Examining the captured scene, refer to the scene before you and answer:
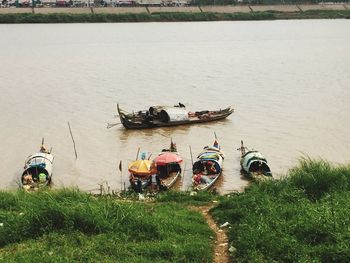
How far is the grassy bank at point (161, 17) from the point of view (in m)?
81.1

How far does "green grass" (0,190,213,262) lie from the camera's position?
816 cm

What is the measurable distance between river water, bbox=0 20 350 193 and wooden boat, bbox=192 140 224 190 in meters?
0.45

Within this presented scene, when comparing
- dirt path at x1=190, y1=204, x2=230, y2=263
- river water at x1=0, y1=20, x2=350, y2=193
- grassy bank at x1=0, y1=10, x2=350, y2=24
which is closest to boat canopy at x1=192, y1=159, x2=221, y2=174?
river water at x1=0, y1=20, x2=350, y2=193

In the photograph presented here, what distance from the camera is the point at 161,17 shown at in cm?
8825

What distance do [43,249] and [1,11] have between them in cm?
8105

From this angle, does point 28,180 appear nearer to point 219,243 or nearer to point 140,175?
point 140,175

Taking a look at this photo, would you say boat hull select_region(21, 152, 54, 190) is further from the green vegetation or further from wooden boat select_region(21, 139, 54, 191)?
the green vegetation

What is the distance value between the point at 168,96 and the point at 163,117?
6.96 m

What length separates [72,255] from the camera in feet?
26.4

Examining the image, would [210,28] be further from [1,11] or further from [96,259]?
[96,259]

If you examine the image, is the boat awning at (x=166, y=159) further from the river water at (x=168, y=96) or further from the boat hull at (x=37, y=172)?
the boat hull at (x=37, y=172)

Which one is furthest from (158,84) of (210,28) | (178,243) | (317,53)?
(210,28)

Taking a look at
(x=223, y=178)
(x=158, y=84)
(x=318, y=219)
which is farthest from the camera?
(x=158, y=84)

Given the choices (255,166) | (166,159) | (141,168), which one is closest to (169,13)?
(255,166)
